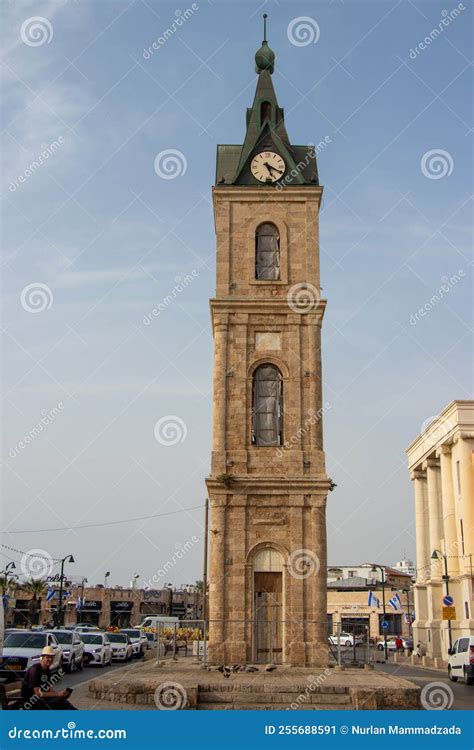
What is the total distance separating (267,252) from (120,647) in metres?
22.0

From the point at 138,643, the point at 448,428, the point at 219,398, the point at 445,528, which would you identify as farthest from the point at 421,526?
the point at 219,398

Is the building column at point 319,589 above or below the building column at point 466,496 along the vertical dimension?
below

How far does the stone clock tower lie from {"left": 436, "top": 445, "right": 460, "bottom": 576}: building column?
24.9m

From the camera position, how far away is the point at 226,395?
2947cm

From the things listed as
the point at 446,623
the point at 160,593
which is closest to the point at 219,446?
the point at 446,623

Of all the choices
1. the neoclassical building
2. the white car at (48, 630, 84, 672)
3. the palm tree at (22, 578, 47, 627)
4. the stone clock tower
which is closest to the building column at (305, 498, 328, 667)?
the stone clock tower

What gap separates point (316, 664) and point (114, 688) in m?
9.46

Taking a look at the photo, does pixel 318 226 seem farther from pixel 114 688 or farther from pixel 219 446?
pixel 114 688

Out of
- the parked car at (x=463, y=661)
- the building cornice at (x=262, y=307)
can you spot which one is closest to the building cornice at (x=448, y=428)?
the parked car at (x=463, y=661)

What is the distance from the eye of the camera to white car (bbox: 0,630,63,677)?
930 inches

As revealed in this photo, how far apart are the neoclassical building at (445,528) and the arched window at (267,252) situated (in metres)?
21.6

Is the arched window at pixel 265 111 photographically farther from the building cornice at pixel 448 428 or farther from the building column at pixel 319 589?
the building cornice at pixel 448 428

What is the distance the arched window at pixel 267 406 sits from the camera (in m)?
29.5

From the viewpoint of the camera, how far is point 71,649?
31.6m
